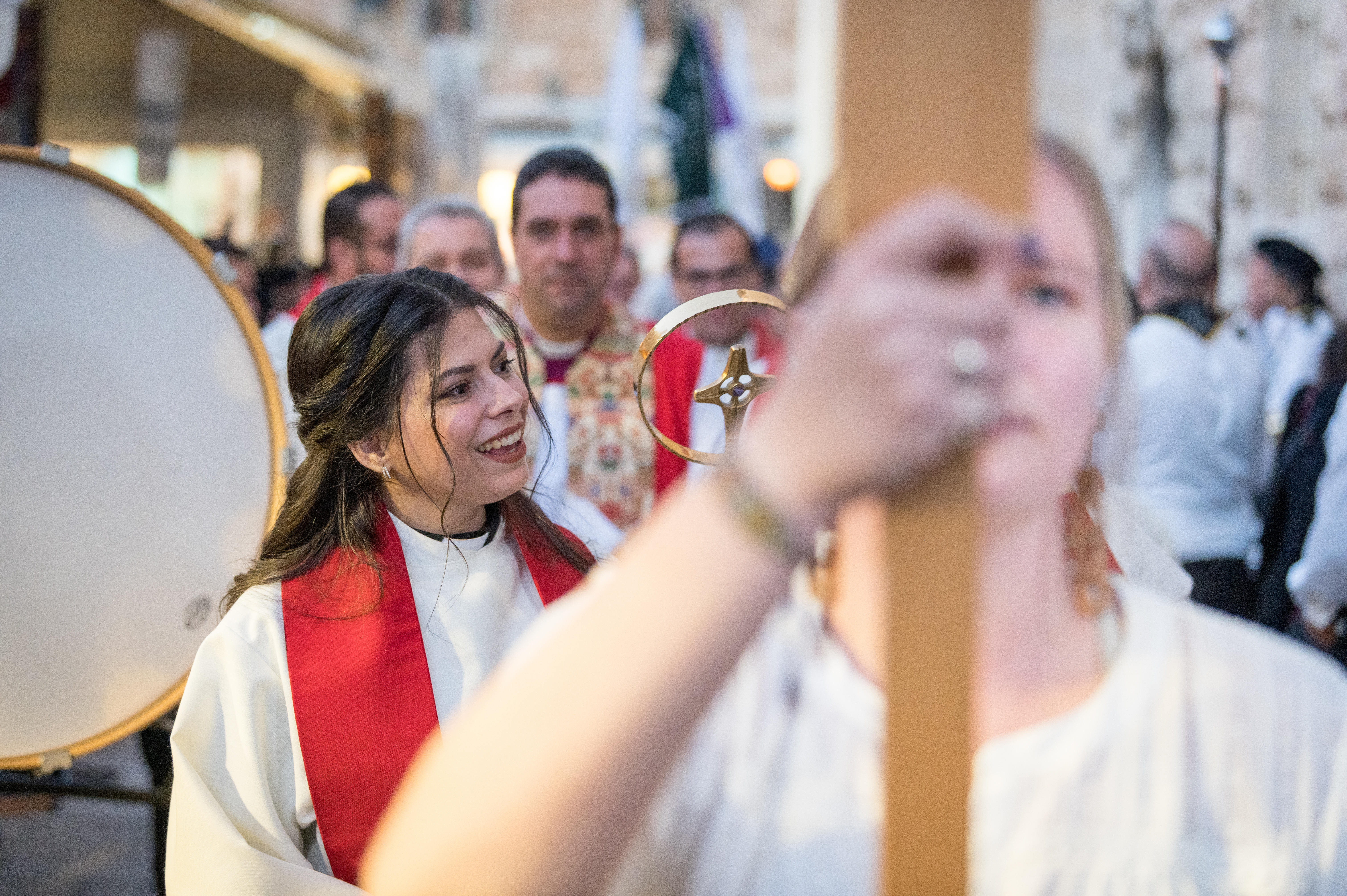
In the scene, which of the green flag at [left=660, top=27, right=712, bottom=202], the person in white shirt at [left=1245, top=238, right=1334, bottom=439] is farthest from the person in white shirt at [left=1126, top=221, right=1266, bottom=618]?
the green flag at [left=660, top=27, right=712, bottom=202]

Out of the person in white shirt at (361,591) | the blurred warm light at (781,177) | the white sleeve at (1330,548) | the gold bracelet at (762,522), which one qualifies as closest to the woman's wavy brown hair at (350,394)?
the person in white shirt at (361,591)

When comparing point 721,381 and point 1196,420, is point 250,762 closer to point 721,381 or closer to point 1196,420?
point 721,381

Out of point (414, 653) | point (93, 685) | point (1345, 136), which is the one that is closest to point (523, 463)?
point (414, 653)

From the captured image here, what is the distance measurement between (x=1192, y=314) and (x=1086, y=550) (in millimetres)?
3291

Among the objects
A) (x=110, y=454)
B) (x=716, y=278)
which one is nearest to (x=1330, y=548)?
(x=716, y=278)

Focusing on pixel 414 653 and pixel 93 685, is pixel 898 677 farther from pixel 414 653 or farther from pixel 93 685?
pixel 93 685

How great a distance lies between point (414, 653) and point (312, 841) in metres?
0.31

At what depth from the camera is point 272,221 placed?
11.1m

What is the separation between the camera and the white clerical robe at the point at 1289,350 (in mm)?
5613

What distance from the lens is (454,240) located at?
12.7ft

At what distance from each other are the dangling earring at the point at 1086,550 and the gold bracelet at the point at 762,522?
1.45 ft

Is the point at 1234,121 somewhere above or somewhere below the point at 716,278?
above

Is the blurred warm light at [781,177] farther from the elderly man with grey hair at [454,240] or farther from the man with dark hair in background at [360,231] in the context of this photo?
the elderly man with grey hair at [454,240]

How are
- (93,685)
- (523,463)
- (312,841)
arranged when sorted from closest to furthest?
(312,841), (523,463), (93,685)
